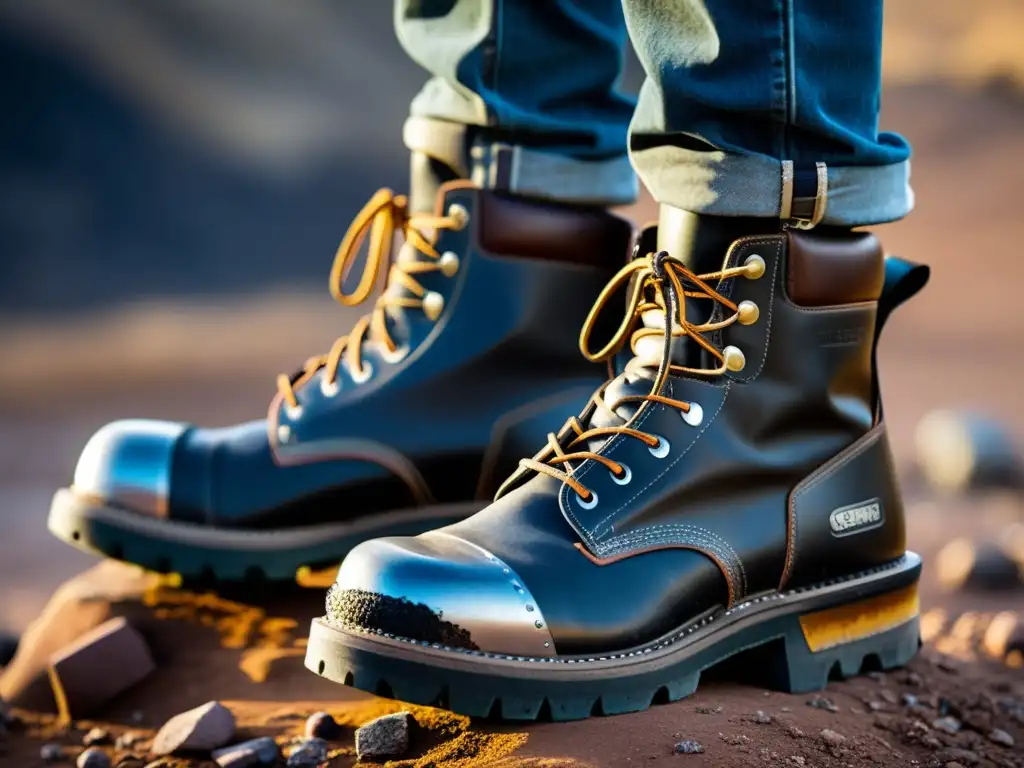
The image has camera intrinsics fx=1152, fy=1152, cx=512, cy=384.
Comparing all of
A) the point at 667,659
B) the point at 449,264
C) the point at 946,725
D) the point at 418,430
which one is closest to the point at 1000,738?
the point at 946,725

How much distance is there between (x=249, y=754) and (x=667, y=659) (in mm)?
547

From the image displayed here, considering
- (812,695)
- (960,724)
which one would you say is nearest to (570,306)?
(812,695)

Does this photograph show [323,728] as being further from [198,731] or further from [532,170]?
[532,170]

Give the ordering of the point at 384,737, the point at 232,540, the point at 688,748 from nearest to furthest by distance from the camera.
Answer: the point at 688,748 < the point at 384,737 < the point at 232,540

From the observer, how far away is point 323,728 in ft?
5.02

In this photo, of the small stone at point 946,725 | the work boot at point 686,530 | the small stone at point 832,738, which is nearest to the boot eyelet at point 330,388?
the work boot at point 686,530

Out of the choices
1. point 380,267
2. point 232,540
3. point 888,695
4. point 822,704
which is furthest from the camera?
point 380,267

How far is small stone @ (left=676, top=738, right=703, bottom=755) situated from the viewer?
1306 mm

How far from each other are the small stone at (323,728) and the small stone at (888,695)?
752mm

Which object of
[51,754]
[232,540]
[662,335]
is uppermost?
[662,335]

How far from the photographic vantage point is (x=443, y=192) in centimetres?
186

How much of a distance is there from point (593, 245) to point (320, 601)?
0.76 meters

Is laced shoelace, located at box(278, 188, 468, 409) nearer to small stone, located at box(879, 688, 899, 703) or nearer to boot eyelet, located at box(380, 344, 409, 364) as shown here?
boot eyelet, located at box(380, 344, 409, 364)

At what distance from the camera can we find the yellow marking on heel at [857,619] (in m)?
1.55
